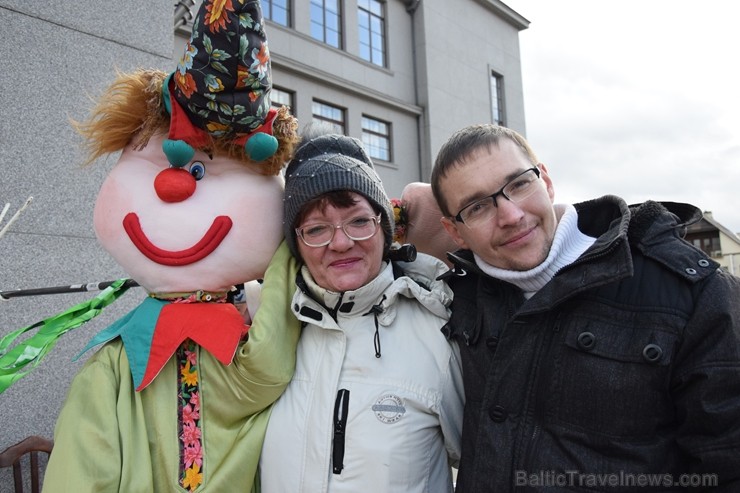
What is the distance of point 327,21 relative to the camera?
578 inches

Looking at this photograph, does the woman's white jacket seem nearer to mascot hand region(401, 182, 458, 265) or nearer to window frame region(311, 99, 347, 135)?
mascot hand region(401, 182, 458, 265)

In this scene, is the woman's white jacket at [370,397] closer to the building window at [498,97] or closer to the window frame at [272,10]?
the window frame at [272,10]

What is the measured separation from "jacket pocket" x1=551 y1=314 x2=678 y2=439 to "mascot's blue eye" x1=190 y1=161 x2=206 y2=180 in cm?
138

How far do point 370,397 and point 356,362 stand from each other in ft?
0.42

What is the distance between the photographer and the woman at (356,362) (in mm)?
1805

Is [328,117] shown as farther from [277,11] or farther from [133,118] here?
[133,118]

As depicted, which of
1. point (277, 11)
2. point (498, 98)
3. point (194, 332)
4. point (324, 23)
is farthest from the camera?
point (498, 98)

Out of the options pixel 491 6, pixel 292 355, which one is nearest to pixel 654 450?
pixel 292 355

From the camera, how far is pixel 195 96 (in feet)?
6.13

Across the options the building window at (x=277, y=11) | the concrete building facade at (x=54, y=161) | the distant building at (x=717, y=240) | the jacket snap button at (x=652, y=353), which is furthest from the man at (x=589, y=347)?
the distant building at (x=717, y=240)

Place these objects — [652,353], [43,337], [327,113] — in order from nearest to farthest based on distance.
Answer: [652,353] < [43,337] < [327,113]

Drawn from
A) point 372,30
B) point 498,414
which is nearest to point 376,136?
point 372,30

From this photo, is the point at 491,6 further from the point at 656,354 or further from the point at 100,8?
the point at 656,354

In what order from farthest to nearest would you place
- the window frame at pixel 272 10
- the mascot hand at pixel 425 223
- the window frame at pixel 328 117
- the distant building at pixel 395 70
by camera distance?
1. the window frame at pixel 328 117
2. the distant building at pixel 395 70
3. the window frame at pixel 272 10
4. the mascot hand at pixel 425 223
